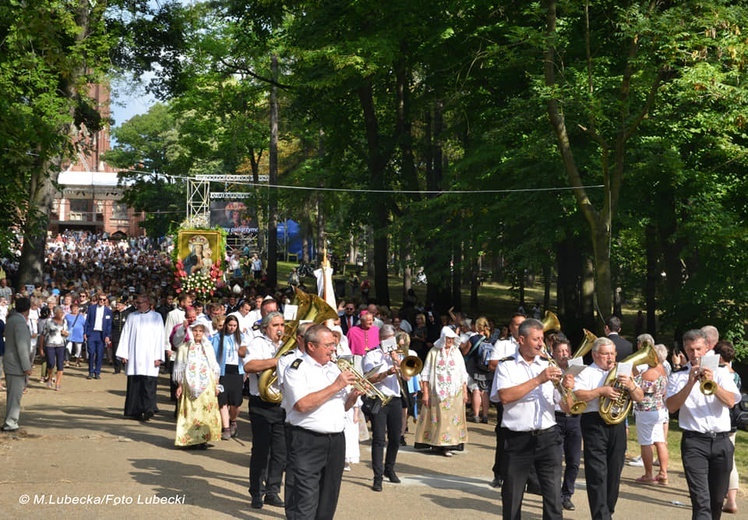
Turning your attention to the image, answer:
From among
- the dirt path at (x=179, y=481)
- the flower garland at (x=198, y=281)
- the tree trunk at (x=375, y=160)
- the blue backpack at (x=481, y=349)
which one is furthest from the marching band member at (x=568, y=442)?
the tree trunk at (x=375, y=160)

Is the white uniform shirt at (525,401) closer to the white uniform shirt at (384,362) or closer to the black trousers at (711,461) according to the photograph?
the black trousers at (711,461)

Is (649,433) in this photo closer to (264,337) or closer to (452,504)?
(452,504)

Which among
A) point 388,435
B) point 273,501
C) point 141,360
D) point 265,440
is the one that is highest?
point 141,360

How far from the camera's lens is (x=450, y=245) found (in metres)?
25.9

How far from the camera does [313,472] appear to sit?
23.6ft

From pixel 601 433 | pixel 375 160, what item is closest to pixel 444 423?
pixel 601 433

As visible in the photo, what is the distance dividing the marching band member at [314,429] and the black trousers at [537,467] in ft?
4.46

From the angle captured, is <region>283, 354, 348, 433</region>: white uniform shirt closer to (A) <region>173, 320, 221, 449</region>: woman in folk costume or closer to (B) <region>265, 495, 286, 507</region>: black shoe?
(B) <region>265, 495, 286, 507</region>: black shoe

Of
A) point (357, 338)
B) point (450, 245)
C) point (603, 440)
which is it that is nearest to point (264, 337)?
point (603, 440)

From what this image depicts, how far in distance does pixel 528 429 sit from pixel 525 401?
22 centimetres

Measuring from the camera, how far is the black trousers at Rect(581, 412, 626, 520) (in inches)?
335

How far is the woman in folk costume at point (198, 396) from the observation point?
12.2 metres

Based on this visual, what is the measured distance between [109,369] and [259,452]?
522 inches

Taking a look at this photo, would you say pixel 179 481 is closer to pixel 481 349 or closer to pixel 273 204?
pixel 481 349
